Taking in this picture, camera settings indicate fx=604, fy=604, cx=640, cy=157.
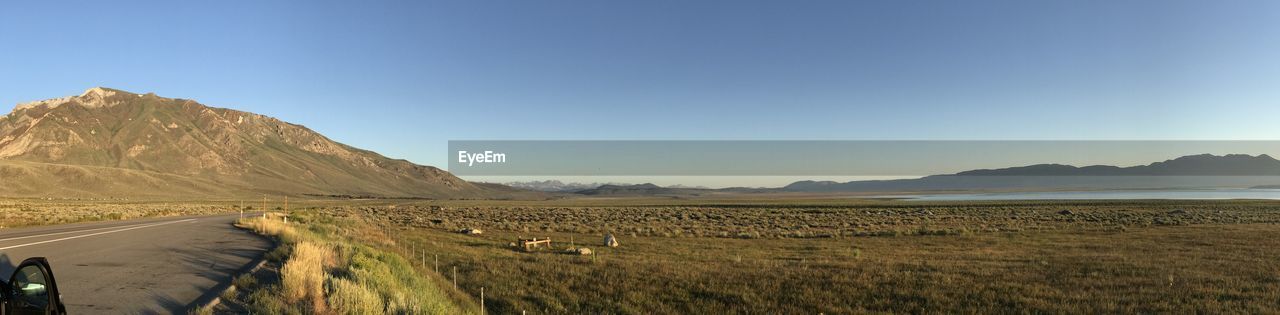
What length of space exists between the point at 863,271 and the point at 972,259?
5.67 meters

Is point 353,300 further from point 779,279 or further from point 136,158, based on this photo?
point 136,158

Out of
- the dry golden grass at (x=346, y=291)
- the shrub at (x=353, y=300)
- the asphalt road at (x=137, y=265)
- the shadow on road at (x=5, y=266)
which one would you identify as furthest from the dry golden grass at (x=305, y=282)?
the shadow on road at (x=5, y=266)

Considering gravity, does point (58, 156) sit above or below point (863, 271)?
above

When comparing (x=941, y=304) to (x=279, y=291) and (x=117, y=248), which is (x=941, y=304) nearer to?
(x=279, y=291)

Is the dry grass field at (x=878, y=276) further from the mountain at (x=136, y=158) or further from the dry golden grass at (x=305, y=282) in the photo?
the mountain at (x=136, y=158)

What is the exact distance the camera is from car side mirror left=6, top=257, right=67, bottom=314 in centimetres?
479

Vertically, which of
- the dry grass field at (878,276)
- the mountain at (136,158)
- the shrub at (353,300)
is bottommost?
the dry grass field at (878,276)

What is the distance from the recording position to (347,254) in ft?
47.8

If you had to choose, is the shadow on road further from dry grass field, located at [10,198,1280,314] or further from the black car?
the black car

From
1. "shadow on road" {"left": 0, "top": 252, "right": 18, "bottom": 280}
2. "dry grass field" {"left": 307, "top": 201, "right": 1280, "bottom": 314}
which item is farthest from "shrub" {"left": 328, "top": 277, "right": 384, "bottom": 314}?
"shadow on road" {"left": 0, "top": 252, "right": 18, "bottom": 280}

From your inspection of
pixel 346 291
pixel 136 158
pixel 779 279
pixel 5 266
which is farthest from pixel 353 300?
pixel 136 158

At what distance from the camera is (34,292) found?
4887 millimetres

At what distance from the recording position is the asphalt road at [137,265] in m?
9.12

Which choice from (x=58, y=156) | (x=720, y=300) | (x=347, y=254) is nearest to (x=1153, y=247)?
(x=720, y=300)
